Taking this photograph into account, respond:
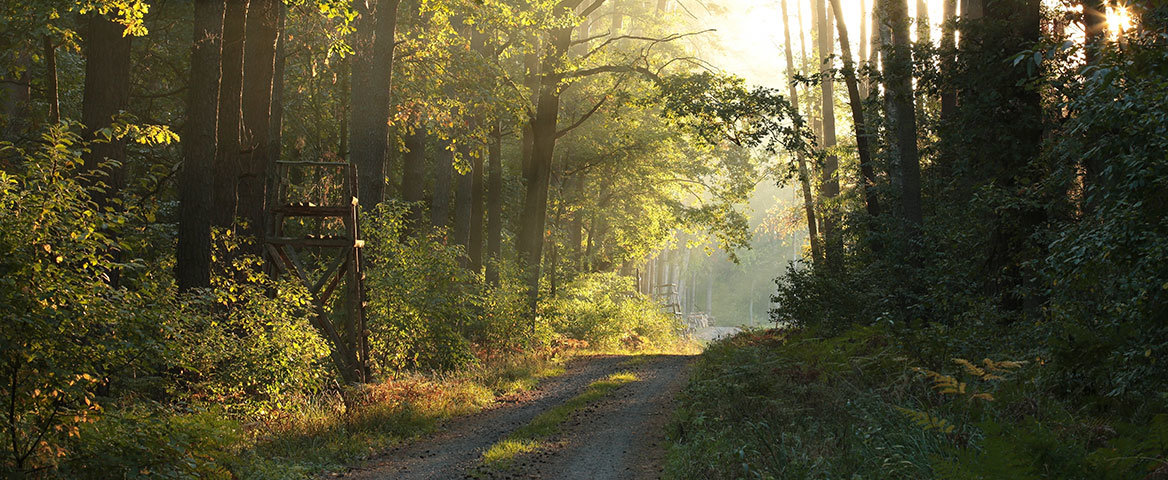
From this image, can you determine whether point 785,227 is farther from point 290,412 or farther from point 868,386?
→ point 290,412

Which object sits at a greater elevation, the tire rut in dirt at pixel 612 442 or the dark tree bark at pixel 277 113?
the dark tree bark at pixel 277 113

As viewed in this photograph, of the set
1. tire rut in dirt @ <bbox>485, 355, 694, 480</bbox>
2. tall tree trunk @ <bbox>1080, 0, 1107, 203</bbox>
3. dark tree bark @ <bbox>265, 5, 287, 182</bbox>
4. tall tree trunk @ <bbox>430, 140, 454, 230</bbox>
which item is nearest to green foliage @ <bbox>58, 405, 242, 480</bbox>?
tire rut in dirt @ <bbox>485, 355, 694, 480</bbox>

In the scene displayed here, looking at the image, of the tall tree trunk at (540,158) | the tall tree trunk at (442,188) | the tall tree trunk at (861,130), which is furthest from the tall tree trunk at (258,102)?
the tall tree trunk at (861,130)

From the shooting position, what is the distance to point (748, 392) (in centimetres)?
1142

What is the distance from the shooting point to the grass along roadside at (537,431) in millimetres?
9922

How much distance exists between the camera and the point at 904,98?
54.2 feet

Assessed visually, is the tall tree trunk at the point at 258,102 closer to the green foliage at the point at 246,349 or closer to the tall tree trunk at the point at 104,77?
the green foliage at the point at 246,349

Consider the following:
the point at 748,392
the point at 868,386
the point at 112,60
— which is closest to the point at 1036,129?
the point at 868,386

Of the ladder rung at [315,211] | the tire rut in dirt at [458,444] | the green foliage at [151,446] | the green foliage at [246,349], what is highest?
the ladder rung at [315,211]

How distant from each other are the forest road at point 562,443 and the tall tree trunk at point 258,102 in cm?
459

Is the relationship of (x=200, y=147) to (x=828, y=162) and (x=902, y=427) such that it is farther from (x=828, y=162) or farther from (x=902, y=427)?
(x=828, y=162)

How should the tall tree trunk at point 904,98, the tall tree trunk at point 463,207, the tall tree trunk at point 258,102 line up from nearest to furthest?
the tall tree trunk at point 258,102
the tall tree trunk at point 904,98
the tall tree trunk at point 463,207

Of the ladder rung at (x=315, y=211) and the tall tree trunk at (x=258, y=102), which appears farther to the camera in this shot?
the ladder rung at (x=315, y=211)

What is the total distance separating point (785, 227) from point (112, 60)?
28.4 metres
